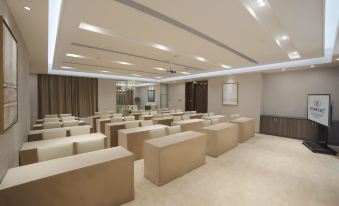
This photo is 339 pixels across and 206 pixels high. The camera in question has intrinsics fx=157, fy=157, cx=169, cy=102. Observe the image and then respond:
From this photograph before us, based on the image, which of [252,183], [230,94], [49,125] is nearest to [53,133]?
[49,125]

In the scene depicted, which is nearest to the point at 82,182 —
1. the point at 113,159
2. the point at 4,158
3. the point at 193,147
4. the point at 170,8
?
the point at 113,159

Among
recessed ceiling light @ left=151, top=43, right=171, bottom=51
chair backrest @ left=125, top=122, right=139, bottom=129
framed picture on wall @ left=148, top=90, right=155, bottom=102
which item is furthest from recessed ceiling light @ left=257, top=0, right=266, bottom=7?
framed picture on wall @ left=148, top=90, right=155, bottom=102

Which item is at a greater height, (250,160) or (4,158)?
(4,158)

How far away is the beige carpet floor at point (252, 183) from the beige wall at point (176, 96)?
7690mm

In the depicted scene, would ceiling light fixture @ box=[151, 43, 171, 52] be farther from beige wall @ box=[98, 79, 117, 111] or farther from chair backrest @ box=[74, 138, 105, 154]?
beige wall @ box=[98, 79, 117, 111]

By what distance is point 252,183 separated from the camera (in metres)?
3.02

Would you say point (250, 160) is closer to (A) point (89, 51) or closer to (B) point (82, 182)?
(B) point (82, 182)

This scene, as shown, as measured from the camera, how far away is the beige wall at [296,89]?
19.2 feet

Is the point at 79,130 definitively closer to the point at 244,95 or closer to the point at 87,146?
the point at 87,146

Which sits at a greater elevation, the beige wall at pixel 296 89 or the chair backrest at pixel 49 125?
the beige wall at pixel 296 89

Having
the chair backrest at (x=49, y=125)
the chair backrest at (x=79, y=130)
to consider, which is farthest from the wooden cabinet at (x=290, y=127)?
the chair backrest at (x=49, y=125)

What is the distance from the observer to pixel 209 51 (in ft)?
15.7

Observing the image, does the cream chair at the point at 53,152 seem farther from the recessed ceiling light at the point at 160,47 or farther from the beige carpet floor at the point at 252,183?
the recessed ceiling light at the point at 160,47

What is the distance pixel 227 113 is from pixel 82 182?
8072 millimetres
